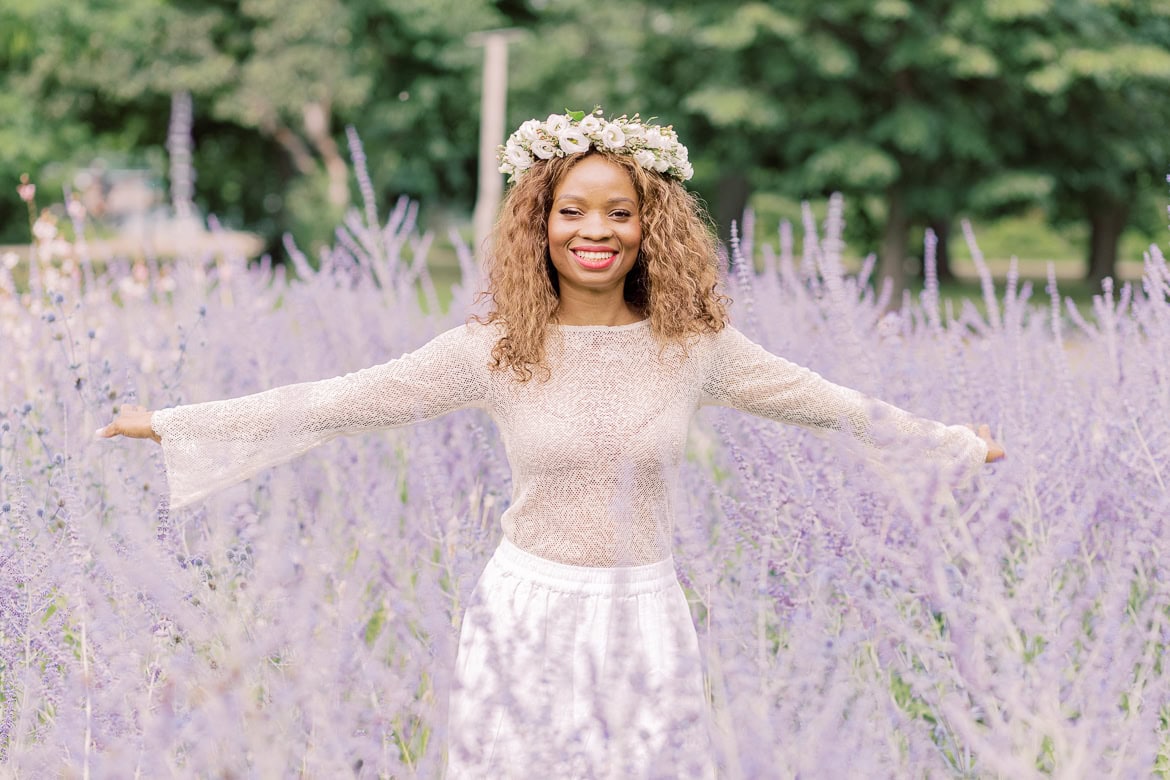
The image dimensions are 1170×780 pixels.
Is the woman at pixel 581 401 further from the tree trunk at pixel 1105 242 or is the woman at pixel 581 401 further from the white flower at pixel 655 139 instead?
the tree trunk at pixel 1105 242

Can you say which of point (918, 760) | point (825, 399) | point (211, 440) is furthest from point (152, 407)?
point (918, 760)

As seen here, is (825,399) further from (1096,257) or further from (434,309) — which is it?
(1096,257)

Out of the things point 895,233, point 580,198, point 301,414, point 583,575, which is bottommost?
point 895,233

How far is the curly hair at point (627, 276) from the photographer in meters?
2.13

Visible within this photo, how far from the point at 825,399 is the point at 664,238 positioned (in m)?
0.43

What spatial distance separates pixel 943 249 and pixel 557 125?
73.9 feet

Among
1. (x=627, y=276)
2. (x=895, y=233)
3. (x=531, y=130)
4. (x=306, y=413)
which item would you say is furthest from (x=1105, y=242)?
(x=306, y=413)

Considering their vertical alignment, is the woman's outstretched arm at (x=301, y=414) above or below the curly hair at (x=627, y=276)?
below

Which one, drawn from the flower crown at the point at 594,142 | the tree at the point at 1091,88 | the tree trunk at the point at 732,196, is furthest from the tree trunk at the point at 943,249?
the flower crown at the point at 594,142

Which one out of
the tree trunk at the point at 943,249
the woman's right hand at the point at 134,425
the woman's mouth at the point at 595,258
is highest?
the woman's mouth at the point at 595,258

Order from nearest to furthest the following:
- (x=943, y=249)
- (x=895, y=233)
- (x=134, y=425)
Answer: (x=134, y=425), (x=895, y=233), (x=943, y=249)

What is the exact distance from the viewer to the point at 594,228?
214cm

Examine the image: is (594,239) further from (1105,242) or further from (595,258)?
(1105,242)

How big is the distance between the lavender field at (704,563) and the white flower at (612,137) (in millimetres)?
637
